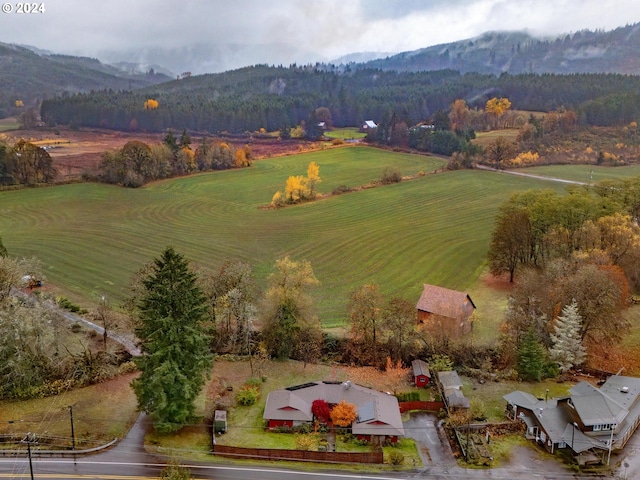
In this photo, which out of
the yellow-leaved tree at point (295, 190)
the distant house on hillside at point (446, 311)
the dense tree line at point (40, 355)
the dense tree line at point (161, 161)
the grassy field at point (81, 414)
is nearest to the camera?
the grassy field at point (81, 414)

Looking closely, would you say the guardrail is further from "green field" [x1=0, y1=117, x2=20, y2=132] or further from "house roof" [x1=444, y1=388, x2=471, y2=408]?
"green field" [x1=0, y1=117, x2=20, y2=132]

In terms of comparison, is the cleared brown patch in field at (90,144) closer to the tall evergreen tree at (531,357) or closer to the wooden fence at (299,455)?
the wooden fence at (299,455)

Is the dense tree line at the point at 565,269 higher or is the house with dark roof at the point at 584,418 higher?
the dense tree line at the point at 565,269

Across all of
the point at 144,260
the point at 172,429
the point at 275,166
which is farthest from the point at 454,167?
the point at 172,429

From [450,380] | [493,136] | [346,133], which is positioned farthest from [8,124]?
[450,380]

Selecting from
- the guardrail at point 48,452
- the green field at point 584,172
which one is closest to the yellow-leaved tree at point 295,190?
the green field at point 584,172

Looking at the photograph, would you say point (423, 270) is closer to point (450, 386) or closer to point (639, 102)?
point (450, 386)
